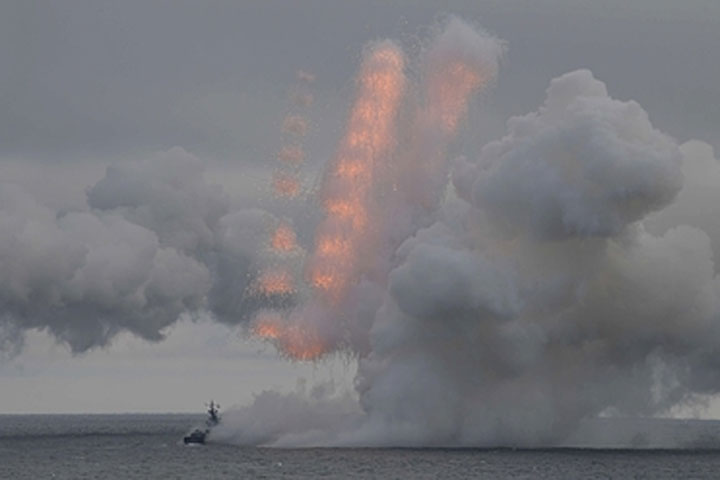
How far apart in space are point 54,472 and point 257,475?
2944 centimetres

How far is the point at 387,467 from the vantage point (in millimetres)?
148125

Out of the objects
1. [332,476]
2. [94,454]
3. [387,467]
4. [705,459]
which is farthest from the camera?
[94,454]

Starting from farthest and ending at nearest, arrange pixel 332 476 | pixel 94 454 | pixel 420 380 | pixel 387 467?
pixel 94 454 → pixel 420 380 → pixel 387 467 → pixel 332 476

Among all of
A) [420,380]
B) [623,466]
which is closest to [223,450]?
[420,380]

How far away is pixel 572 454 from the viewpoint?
178 m

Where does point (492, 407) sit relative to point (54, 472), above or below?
above

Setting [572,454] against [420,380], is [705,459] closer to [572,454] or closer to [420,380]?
[572,454]

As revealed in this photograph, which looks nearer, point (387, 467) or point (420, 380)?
point (387, 467)

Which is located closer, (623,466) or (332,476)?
(332,476)

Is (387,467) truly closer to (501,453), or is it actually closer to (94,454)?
(501,453)

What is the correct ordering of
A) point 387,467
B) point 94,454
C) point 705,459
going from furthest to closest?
1. point 94,454
2. point 705,459
3. point 387,467

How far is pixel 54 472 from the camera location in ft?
516

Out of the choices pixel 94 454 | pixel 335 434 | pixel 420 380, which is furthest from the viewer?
pixel 94 454

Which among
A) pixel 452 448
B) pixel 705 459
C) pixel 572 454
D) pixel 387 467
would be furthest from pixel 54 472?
pixel 705 459
